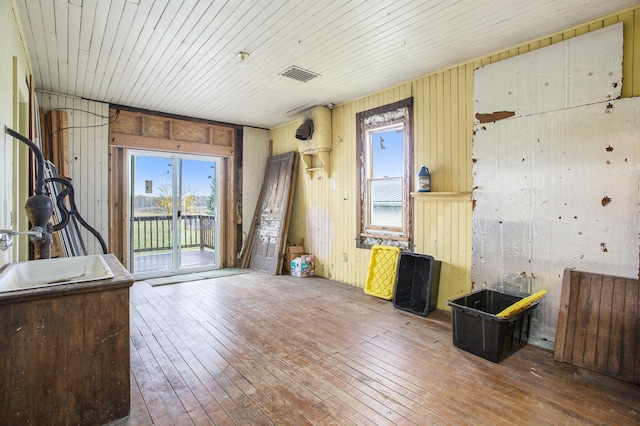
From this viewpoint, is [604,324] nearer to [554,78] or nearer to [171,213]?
[554,78]

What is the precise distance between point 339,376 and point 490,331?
1.29 metres

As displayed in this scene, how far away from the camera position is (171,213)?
5645mm

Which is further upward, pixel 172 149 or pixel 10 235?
pixel 172 149

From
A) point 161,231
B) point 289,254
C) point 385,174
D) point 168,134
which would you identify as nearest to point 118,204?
point 161,231

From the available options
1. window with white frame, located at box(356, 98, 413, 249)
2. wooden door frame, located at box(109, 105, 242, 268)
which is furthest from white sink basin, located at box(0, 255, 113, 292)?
window with white frame, located at box(356, 98, 413, 249)

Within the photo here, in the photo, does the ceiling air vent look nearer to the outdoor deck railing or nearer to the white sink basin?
the white sink basin

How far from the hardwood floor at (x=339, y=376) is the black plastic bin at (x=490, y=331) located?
0.09 meters

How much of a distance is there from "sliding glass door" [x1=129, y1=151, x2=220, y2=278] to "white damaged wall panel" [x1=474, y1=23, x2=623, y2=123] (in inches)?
188

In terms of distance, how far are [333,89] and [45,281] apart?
375 cm

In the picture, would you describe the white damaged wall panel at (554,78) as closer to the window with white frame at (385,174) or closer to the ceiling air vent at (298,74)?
the window with white frame at (385,174)

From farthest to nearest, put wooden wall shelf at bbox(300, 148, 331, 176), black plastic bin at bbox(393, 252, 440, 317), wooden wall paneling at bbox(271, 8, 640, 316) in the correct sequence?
wooden wall shelf at bbox(300, 148, 331, 176)
black plastic bin at bbox(393, 252, 440, 317)
wooden wall paneling at bbox(271, 8, 640, 316)

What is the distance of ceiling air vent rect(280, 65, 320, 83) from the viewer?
3766 mm

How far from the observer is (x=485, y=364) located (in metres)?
2.55

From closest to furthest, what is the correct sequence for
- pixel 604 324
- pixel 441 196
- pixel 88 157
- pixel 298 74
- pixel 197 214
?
pixel 604 324 → pixel 441 196 → pixel 298 74 → pixel 88 157 → pixel 197 214
